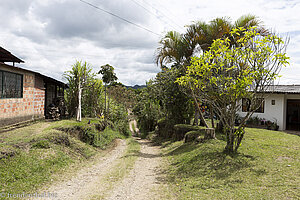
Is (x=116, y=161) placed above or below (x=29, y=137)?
below

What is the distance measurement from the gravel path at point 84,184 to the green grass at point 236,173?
188cm

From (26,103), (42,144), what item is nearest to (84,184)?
(42,144)

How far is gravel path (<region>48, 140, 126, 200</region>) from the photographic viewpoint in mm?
4535

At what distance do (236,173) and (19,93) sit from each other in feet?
30.0

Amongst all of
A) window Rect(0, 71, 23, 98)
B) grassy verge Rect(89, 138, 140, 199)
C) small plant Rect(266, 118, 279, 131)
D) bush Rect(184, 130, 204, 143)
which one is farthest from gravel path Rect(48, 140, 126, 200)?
small plant Rect(266, 118, 279, 131)

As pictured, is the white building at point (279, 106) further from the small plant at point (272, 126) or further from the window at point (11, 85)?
the window at point (11, 85)

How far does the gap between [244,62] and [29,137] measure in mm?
7084

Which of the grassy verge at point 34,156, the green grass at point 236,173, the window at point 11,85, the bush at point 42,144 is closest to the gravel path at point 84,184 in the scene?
the grassy verge at point 34,156

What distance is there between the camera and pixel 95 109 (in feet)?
43.7

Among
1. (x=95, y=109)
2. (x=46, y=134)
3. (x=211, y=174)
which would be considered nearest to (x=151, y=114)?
(x=95, y=109)

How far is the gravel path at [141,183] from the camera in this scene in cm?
457

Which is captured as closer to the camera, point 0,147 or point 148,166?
point 0,147

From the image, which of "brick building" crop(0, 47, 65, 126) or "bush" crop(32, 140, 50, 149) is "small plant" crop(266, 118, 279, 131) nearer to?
"bush" crop(32, 140, 50, 149)

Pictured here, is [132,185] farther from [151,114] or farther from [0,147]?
[151,114]
